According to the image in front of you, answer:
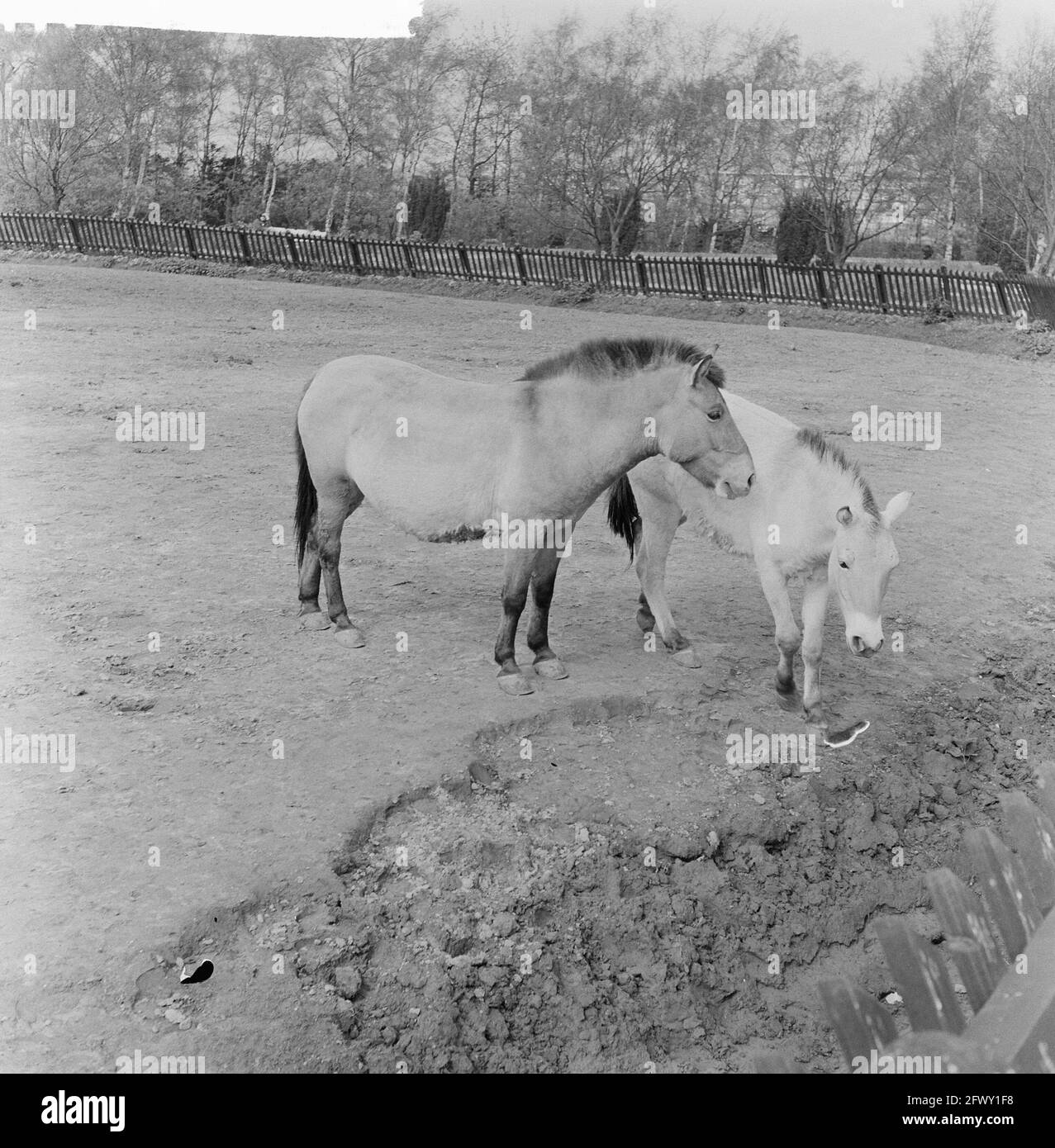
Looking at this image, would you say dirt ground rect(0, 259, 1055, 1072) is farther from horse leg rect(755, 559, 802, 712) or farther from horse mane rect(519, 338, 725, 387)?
horse mane rect(519, 338, 725, 387)

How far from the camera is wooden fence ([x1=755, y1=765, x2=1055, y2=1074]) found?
2.91 feet

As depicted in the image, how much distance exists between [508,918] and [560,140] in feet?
13.5

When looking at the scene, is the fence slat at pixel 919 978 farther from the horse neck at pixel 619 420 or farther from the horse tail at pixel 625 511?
the horse tail at pixel 625 511

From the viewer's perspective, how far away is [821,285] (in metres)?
8.70

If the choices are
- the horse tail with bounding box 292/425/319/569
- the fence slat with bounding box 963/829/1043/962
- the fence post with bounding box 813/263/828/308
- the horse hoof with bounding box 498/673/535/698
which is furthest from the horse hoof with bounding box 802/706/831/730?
the fence post with bounding box 813/263/828/308

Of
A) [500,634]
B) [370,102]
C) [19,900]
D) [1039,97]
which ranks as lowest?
[19,900]

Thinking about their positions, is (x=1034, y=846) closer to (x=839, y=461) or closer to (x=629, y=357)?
(x=839, y=461)

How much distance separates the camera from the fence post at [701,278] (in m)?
6.90

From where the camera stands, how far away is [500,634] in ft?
12.2

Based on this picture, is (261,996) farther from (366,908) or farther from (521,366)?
(521,366)

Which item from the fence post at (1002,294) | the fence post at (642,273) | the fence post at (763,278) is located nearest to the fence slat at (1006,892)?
the fence post at (642,273)

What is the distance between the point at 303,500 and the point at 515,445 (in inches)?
35.2

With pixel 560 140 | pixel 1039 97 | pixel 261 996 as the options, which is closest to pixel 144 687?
pixel 261 996

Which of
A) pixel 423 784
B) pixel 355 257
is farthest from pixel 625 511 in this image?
pixel 355 257
